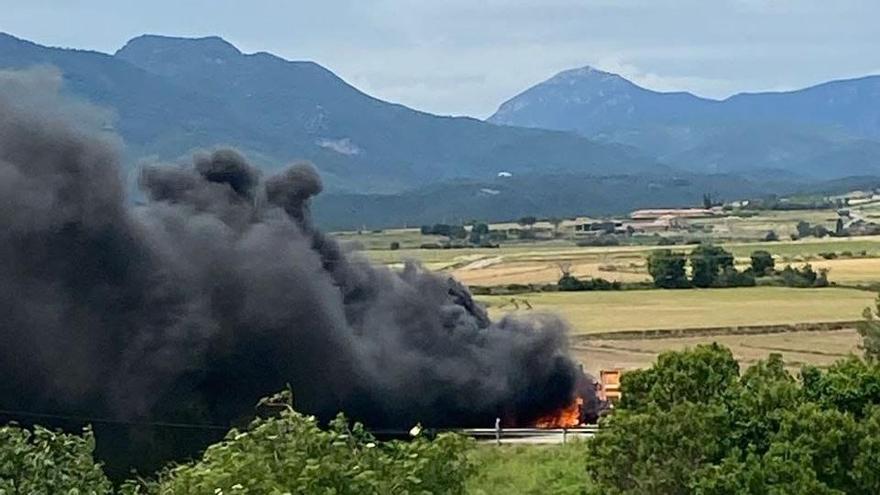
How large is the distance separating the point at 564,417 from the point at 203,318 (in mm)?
11154

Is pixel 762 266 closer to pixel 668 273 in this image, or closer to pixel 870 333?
pixel 668 273

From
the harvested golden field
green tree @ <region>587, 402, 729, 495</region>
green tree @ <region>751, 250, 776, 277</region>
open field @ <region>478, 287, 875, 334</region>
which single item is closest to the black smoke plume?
the harvested golden field

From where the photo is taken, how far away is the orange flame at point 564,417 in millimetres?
39000

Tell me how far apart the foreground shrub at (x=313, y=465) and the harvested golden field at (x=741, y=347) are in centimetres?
3290

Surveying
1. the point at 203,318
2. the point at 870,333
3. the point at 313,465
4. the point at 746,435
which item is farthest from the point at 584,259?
the point at 313,465

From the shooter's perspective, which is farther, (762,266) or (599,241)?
(599,241)

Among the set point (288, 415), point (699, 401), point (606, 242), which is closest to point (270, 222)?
point (699, 401)

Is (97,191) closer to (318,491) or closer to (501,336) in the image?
(501,336)

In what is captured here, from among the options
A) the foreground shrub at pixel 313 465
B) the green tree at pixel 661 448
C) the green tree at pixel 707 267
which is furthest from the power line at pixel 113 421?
the green tree at pixel 707 267

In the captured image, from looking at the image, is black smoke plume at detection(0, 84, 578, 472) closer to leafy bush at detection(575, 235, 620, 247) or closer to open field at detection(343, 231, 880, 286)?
open field at detection(343, 231, 880, 286)

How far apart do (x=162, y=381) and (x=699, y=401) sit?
16253 millimetres

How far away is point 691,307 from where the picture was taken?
65375 millimetres

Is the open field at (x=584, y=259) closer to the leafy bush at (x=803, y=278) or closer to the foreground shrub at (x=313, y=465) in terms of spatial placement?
the leafy bush at (x=803, y=278)

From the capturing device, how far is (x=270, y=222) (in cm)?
3959
